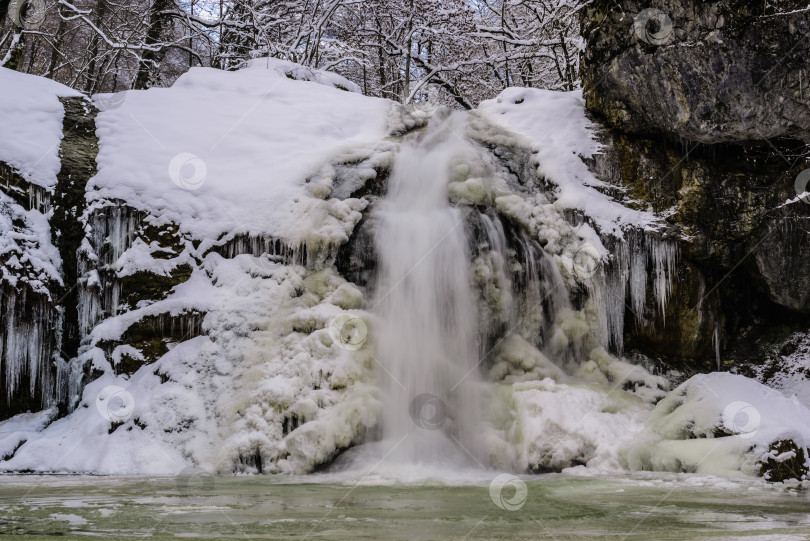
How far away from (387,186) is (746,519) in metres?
4.39

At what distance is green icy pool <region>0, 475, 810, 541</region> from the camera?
204cm

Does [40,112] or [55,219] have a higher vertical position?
[40,112]

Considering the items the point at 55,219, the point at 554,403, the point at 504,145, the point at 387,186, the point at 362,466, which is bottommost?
the point at 362,466

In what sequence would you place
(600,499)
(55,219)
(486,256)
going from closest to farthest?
(600,499), (55,219), (486,256)

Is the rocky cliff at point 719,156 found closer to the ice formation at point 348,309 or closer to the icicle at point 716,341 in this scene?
the icicle at point 716,341

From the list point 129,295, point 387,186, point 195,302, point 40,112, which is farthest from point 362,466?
point 40,112

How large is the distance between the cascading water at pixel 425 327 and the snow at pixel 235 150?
0.53 m

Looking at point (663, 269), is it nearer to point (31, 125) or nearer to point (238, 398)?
point (238, 398)

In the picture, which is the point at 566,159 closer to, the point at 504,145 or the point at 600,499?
the point at 504,145

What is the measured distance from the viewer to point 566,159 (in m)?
6.77

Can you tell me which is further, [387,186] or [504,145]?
[504,145]

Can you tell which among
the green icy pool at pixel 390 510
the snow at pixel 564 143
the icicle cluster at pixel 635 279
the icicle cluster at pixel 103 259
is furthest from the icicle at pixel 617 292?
the icicle cluster at pixel 103 259

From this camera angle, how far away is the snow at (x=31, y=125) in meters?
5.29

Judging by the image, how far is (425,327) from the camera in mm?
5242
